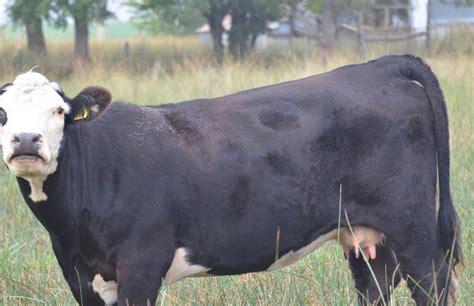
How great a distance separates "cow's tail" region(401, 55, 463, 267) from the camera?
534 centimetres

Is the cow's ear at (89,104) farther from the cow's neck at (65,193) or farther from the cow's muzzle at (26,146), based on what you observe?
the cow's muzzle at (26,146)

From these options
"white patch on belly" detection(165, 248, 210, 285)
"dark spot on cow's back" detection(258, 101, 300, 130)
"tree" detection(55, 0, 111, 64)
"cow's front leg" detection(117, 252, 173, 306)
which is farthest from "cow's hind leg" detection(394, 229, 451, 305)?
"tree" detection(55, 0, 111, 64)

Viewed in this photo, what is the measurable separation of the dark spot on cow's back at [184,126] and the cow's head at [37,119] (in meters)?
0.42

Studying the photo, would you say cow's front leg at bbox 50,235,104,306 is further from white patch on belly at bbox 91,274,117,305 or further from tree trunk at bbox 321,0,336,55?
tree trunk at bbox 321,0,336,55

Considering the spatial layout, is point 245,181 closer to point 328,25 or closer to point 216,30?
point 328,25

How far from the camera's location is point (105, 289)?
16.1 ft

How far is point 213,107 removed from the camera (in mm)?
5289

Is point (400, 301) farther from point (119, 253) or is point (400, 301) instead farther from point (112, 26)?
point (112, 26)

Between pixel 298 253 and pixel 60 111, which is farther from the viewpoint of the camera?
pixel 298 253

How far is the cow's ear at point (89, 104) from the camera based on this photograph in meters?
4.85

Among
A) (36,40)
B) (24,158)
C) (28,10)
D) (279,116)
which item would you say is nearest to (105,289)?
(24,158)

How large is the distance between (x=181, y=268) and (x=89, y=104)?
958mm

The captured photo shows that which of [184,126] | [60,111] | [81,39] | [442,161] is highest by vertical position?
[60,111]

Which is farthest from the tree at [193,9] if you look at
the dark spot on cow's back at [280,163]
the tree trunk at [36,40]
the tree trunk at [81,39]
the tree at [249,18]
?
the dark spot on cow's back at [280,163]
